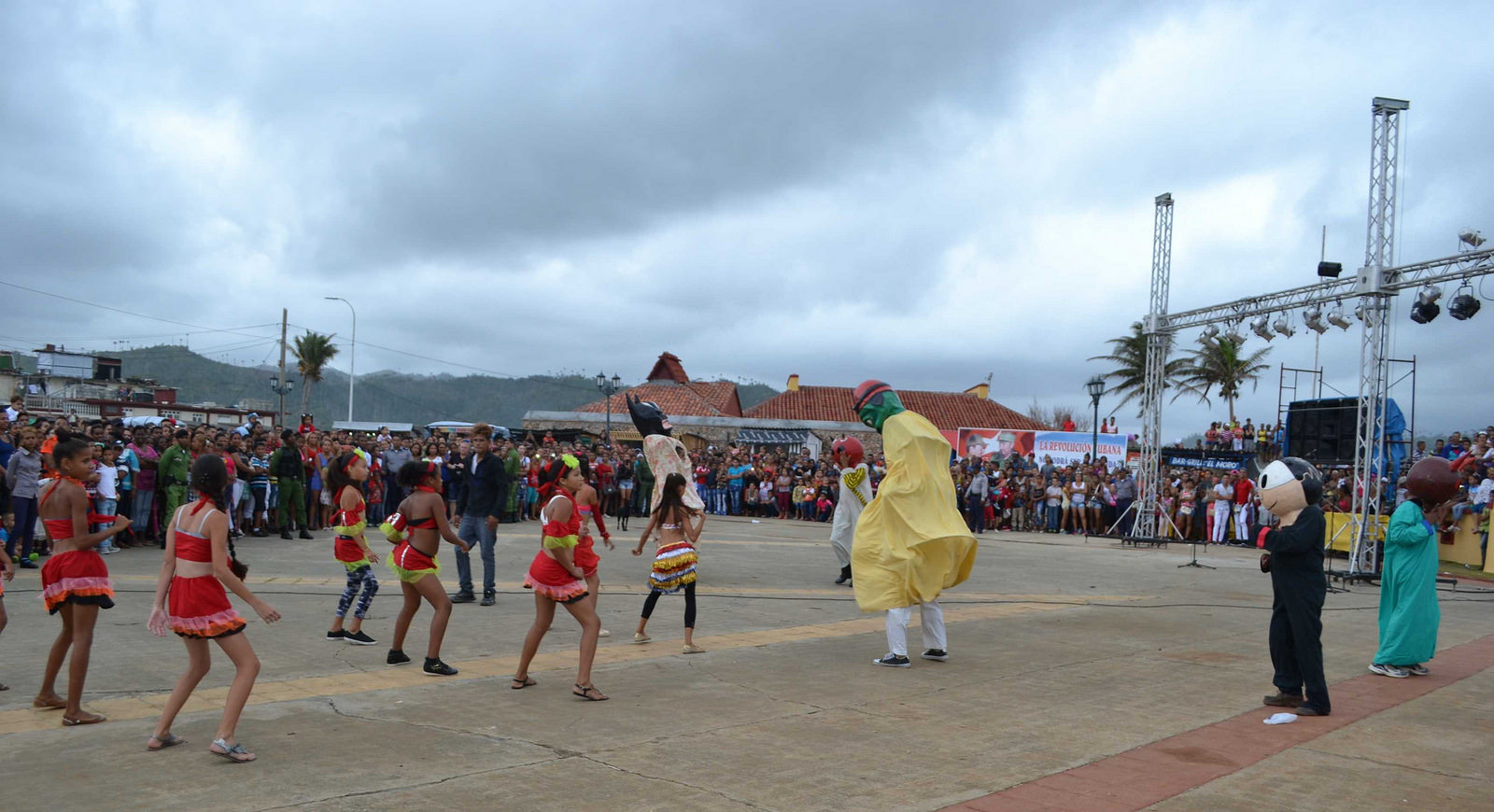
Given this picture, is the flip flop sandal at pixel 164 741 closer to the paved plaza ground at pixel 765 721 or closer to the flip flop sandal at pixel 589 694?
the paved plaza ground at pixel 765 721

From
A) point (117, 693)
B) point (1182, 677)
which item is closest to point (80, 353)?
point (117, 693)

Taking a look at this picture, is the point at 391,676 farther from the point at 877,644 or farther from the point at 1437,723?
the point at 1437,723

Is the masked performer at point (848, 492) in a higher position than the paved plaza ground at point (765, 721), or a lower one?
higher

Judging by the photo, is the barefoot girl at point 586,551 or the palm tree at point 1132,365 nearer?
the barefoot girl at point 586,551

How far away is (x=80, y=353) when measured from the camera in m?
54.4

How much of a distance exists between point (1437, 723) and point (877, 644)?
13.4ft

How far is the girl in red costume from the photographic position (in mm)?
5672

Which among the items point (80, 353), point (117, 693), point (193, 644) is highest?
point (80, 353)

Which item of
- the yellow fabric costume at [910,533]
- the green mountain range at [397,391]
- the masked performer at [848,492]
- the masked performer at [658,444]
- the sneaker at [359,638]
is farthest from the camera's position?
the green mountain range at [397,391]

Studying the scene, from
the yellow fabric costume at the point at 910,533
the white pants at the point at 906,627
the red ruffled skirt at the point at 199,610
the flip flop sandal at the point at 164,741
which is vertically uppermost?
the yellow fabric costume at the point at 910,533

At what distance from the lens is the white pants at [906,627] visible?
7.80m

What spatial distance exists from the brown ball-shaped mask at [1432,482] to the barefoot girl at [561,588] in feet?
20.8

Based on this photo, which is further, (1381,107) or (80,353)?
(80,353)

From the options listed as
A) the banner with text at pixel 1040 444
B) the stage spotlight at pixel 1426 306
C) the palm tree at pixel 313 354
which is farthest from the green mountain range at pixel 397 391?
the stage spotlight at pixel 1426 306
